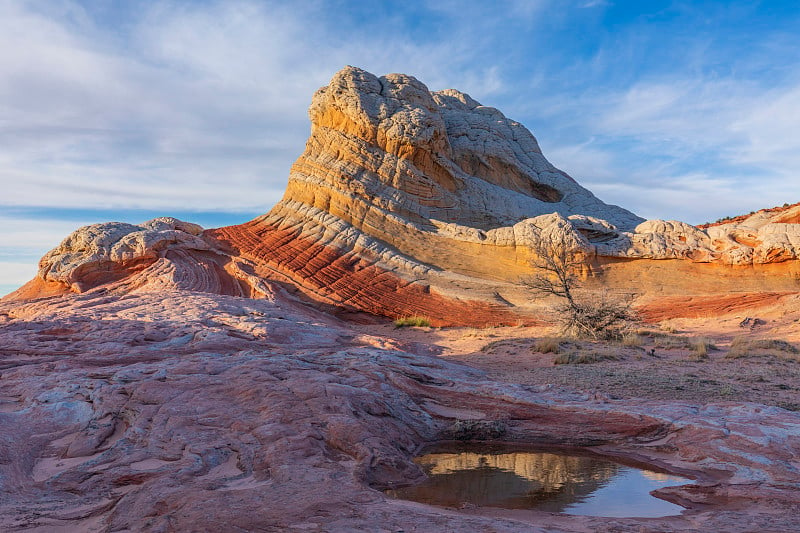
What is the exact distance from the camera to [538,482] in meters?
5.32

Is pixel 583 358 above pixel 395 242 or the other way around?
the other way around

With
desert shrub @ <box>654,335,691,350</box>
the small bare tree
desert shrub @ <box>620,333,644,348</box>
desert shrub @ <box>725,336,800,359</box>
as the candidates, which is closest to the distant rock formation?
the small bare tree

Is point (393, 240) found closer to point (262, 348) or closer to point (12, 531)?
point (262, 348)

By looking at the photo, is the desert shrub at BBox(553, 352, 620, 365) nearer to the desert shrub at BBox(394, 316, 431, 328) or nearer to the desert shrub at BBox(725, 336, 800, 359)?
the desert shrub at BBox(725, 336, 800, 359)

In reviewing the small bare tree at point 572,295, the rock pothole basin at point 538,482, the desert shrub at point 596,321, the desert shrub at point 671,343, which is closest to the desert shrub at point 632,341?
the desert shrub at point 671,343

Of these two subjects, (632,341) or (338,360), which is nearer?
(338,360)

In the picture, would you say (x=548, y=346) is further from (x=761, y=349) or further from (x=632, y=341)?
(x=761, y=349)

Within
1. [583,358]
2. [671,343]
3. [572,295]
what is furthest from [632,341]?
[572,295]

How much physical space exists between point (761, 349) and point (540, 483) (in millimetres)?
10435

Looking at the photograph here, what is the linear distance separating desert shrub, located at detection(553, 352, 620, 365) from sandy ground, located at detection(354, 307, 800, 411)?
4 centimetres

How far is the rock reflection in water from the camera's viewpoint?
15.3ft

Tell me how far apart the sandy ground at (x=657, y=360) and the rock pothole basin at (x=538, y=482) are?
243 centimetres

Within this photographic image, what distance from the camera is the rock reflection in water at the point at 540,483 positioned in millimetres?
4660

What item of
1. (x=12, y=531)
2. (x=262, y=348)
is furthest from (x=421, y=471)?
(x=262, y=348)
